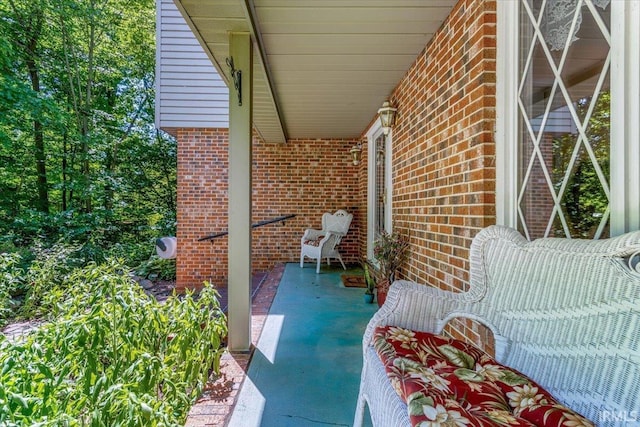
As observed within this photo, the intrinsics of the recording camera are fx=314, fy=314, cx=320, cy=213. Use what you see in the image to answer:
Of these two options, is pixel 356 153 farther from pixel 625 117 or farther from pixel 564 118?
pixel 625 117

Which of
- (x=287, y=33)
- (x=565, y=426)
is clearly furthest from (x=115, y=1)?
(x=565, y=426)

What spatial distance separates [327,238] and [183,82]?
391 cm

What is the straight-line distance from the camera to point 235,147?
231 cm

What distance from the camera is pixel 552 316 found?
1067mm

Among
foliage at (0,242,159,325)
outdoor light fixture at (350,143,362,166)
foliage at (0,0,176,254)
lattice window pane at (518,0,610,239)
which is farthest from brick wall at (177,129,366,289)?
lattice window pane at (518,0,610,239)

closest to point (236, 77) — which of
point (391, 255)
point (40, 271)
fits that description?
point (391, 255)

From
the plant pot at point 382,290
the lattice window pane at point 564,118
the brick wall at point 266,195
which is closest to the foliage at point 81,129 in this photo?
the brick wall at point 266,195

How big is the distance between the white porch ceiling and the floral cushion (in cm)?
202

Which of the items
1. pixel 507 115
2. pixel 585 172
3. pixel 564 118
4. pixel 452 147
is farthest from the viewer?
pixel 452 147

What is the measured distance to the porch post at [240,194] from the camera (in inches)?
89.1

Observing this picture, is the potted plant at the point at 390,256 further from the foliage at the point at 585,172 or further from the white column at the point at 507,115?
the foliage at the point at 585,172

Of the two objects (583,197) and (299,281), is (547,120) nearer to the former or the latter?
(583,197)

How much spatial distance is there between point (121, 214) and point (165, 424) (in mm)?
A: 8936

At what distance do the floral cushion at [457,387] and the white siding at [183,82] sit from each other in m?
5.50
